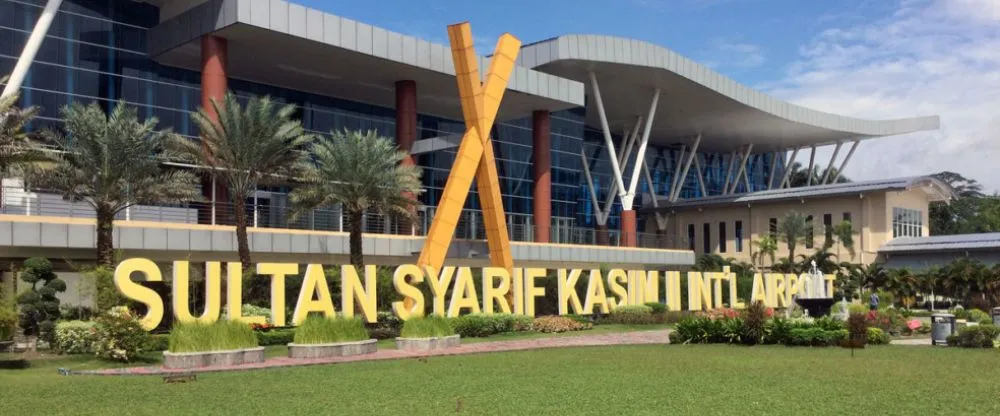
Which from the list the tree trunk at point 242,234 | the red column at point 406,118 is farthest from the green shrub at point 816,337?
the red column at point 406,118

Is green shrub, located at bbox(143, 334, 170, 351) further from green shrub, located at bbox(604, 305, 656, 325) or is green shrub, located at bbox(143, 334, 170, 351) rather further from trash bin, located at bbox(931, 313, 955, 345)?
trash bin, located at bbox(931, 313, 955, 345)

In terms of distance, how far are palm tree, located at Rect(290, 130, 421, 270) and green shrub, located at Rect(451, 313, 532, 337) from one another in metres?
5.01

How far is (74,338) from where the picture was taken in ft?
86.1

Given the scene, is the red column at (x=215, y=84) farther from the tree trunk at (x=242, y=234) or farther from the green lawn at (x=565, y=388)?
the green lawn at (x=565, y=388)

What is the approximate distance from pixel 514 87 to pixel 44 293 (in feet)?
85.3

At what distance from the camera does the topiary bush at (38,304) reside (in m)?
29.3

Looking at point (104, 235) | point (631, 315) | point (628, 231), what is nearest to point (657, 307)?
point (631, 315)

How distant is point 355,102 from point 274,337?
2542 cm

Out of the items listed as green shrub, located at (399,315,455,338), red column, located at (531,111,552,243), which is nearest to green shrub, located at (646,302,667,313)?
red column, located at (531,111,552,243)

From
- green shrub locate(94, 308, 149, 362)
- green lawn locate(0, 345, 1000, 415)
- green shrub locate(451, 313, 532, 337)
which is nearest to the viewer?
green lawn locate(0, 345, 1000, 415)

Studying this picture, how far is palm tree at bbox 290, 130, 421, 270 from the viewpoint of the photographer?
121 feet

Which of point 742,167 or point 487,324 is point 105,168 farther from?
point 742,167

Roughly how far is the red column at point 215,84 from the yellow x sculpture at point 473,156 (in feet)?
28.5

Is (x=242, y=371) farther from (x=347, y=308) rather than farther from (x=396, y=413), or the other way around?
(x=347, y=308)
